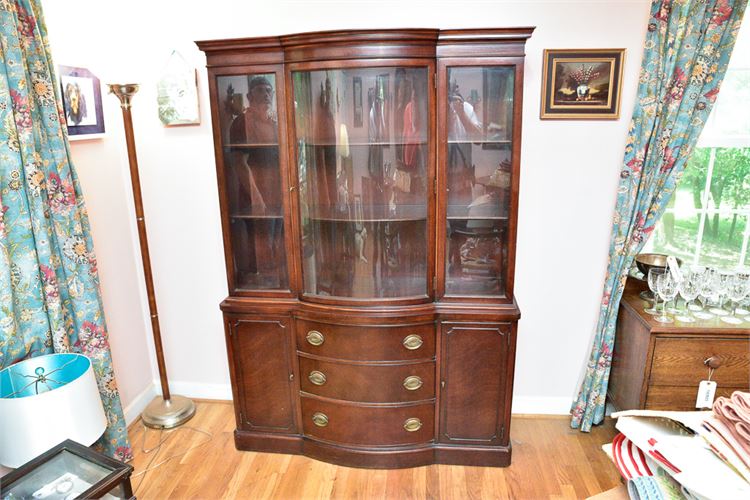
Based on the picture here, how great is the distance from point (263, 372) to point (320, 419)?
36cm

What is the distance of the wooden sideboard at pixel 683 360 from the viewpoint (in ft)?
6.96

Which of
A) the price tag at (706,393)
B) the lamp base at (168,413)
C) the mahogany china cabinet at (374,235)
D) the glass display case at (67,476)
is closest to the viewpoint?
the glass display case at (67,476)

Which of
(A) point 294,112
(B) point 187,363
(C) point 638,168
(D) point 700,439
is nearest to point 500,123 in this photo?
(C) point 638,168

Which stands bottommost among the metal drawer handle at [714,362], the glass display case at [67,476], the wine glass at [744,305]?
the glass display case at [67,476]

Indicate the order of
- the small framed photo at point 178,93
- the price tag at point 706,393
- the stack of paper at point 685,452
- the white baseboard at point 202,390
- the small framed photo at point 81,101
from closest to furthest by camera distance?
the stack of paper at point 685,452 < the price tag at point 706,393 < the small framed photo at point 81,101 < the small framed photo at point 178,93 < the white baseboard at point 202,390

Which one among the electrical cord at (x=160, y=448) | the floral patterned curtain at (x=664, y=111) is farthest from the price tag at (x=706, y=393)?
the electrical cord at (x=160, y=448)

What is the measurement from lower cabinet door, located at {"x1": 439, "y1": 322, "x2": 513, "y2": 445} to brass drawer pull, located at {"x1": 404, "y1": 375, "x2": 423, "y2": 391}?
11 centimetres

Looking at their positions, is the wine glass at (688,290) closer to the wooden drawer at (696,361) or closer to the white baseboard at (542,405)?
the wooden drawer at (696,361)

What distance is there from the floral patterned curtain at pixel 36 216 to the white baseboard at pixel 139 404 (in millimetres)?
777

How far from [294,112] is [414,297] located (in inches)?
37.6

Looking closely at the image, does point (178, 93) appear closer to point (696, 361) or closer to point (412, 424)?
point (412, 424)

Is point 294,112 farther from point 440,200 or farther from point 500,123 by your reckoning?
point 500,123

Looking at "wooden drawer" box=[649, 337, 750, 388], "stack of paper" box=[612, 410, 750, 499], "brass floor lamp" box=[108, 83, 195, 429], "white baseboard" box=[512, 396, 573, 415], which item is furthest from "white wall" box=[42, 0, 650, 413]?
"stack of paper" box=[612, 410, 750, 499]

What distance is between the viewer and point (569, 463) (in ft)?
7.86
